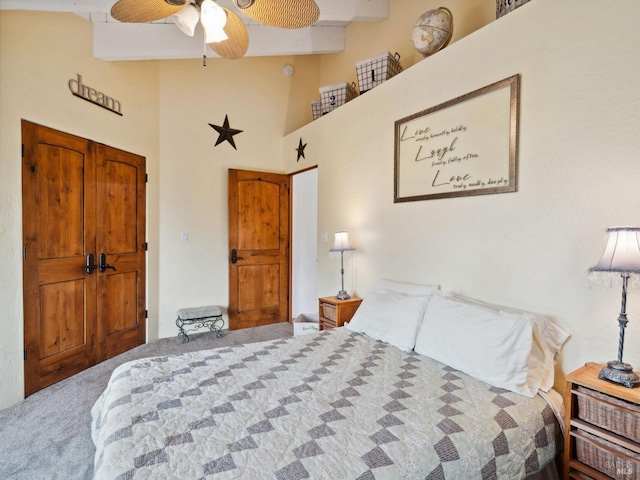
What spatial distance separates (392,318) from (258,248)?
2456mm

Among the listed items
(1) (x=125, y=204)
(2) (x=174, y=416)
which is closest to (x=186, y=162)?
(1) (x=125, y=204)

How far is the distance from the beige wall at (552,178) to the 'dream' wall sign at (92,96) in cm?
277

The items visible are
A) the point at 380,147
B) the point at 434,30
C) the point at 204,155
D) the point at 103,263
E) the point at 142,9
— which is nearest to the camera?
the point at 142,9

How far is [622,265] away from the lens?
52.8 inches

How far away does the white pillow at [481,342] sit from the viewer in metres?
1.60

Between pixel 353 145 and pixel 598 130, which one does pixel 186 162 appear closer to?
pixel 353 145

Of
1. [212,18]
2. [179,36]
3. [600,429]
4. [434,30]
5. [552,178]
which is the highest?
[179,36]

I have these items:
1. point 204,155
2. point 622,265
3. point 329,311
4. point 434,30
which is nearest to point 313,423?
point 622,265

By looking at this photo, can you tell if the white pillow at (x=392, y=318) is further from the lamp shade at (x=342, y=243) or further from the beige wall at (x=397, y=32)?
the beige wall at (x=397, y=32)

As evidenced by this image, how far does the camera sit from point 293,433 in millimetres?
1204

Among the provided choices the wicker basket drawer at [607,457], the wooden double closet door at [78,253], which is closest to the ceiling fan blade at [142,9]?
the wooden double closet door at [78,253]

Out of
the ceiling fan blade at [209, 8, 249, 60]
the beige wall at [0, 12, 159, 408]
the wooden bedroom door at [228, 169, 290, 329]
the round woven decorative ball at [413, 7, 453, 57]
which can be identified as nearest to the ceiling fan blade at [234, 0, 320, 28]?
the ceiling fan blade at [209, 8, 249, 60]

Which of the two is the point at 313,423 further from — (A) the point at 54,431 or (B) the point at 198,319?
(B) the point at 198,319

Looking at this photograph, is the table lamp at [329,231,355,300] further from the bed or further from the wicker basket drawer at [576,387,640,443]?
the wicker basket drawer at [576,387,640,443]
